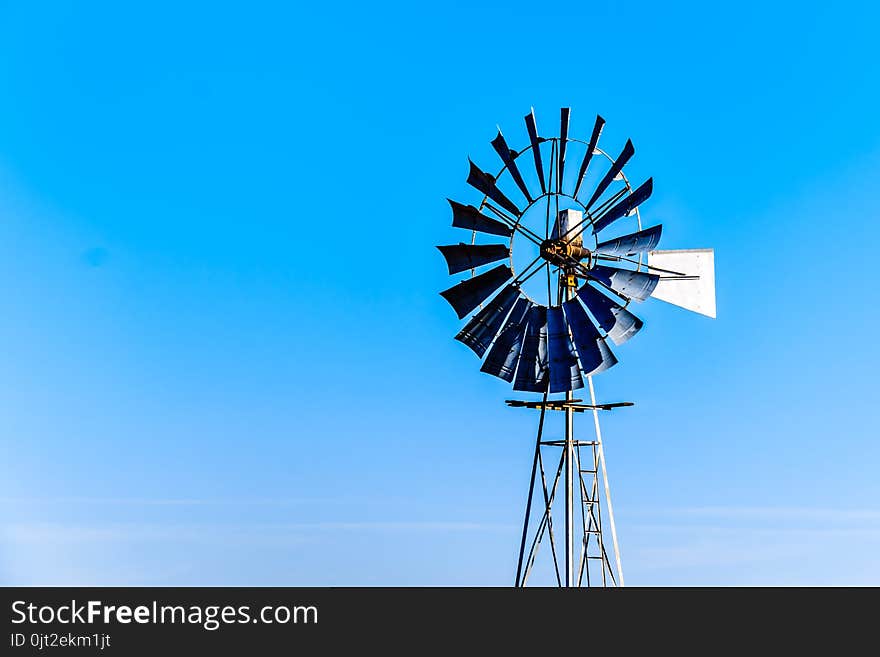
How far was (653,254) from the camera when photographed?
68.1ft

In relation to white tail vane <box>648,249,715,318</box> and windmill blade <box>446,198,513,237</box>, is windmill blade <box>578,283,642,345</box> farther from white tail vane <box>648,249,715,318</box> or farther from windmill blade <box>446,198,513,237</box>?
windmill blade <box>446,198,513,237</box>

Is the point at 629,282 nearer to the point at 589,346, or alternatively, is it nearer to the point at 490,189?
the point at 589,346

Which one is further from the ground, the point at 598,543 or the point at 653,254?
the point at 653,254

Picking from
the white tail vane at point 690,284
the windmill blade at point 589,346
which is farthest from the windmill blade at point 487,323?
the white tail vane at point 690,284

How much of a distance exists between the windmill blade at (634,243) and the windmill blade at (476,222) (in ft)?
6.61

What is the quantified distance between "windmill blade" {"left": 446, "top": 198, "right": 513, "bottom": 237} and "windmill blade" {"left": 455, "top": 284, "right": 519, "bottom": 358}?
1.10 meters

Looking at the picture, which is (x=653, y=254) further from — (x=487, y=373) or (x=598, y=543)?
(x=598, y=543)

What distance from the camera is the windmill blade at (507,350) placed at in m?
20.8

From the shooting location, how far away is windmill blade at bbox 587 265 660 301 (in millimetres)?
19453

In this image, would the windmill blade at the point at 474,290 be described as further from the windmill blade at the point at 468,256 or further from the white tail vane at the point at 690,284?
the white tail vane at the point at 690,284
